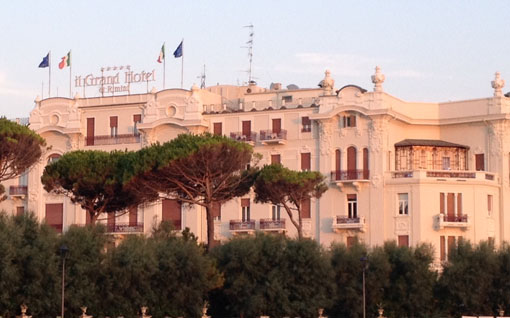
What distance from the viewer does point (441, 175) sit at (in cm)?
8881

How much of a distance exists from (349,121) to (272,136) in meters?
5.99

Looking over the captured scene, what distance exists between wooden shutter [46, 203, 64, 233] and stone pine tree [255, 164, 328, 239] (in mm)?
20132

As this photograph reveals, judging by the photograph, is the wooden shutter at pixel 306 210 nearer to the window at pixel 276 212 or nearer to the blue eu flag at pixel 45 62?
the window at pixel 276 212

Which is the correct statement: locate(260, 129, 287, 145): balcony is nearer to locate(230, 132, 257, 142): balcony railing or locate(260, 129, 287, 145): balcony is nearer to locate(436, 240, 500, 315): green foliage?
locate(230, 132, 257, 142): balcony railing

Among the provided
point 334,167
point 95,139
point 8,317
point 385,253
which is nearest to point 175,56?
point 95,139

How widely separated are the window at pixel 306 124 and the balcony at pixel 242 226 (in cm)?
796

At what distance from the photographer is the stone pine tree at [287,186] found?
8175 cm

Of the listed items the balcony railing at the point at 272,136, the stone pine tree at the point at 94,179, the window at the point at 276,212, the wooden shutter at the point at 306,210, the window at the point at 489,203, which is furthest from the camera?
the window at the point at 276,212

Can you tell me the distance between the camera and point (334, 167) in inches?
3570

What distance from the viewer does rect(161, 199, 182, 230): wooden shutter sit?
93.6 m

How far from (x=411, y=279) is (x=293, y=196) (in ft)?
40.8

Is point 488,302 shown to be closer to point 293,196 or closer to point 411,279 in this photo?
point 411,279

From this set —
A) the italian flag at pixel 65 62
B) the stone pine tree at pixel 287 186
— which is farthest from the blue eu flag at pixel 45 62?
the stone pine tree at pixel 287 186

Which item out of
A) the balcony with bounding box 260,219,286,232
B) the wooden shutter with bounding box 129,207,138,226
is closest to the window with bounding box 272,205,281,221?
the balcony with bounding box 260,219,286,232
